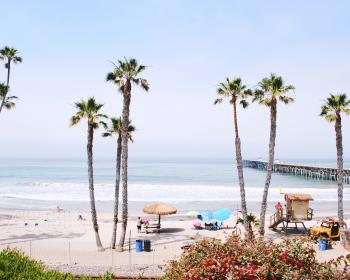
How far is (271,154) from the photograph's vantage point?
28.6m

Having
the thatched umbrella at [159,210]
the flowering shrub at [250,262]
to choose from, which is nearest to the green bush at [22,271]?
the flowering shrub at [250,262]

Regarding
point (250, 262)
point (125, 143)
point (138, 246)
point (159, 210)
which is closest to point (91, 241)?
point (138, 246)

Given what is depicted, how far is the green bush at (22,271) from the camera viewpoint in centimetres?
1034

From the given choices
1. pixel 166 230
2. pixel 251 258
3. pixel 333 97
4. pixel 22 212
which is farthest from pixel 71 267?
pixel 22 212

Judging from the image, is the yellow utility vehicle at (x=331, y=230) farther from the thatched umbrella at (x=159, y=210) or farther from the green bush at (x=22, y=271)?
the green bush at (x=22, y=271)

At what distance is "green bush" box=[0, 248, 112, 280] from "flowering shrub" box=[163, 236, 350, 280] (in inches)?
91.1

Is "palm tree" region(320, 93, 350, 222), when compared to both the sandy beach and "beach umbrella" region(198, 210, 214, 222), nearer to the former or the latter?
the sandy beach

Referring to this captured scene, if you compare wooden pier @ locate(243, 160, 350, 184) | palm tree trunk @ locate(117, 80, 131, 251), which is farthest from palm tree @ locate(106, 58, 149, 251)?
wooden pier @ locate(243, 160, 350, 184)

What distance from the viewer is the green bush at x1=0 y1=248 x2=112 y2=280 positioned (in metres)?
10.3

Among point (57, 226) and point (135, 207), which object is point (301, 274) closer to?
point (57, 226)

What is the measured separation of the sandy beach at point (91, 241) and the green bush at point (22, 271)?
19.6ft

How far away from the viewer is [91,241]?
31.1 m

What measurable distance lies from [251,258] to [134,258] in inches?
661

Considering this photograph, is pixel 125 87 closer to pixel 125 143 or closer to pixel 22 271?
pixel 125 143
